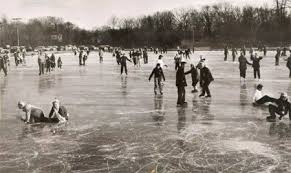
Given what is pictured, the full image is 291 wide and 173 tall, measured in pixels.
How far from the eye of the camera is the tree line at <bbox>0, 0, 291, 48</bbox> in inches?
3398

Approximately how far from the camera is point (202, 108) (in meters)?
14.0

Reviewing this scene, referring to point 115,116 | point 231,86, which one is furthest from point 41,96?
point 231,86

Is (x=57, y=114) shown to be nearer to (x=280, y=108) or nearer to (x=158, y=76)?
(x=280, y=108)

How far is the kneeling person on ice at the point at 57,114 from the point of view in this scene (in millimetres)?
11872

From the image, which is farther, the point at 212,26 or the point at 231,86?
the point at 212,26

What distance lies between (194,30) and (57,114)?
9658cm

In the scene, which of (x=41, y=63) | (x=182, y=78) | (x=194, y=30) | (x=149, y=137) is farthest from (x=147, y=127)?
(x=194, y=30)

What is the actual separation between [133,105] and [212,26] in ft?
310

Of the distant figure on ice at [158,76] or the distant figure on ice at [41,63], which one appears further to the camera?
the distant figure on ice at [41,63]

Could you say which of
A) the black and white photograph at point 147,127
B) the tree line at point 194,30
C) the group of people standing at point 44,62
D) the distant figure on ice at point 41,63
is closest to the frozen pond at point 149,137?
the black and white photograph at point 147,127

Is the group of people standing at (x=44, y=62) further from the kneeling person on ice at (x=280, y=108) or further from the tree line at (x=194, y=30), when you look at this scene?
the tree line at (x=194, y=30)

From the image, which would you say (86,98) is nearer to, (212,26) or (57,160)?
(57,160)

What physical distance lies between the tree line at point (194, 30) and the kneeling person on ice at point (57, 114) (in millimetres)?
68506

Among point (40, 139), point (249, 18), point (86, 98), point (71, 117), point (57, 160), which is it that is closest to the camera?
point (57, 160)
